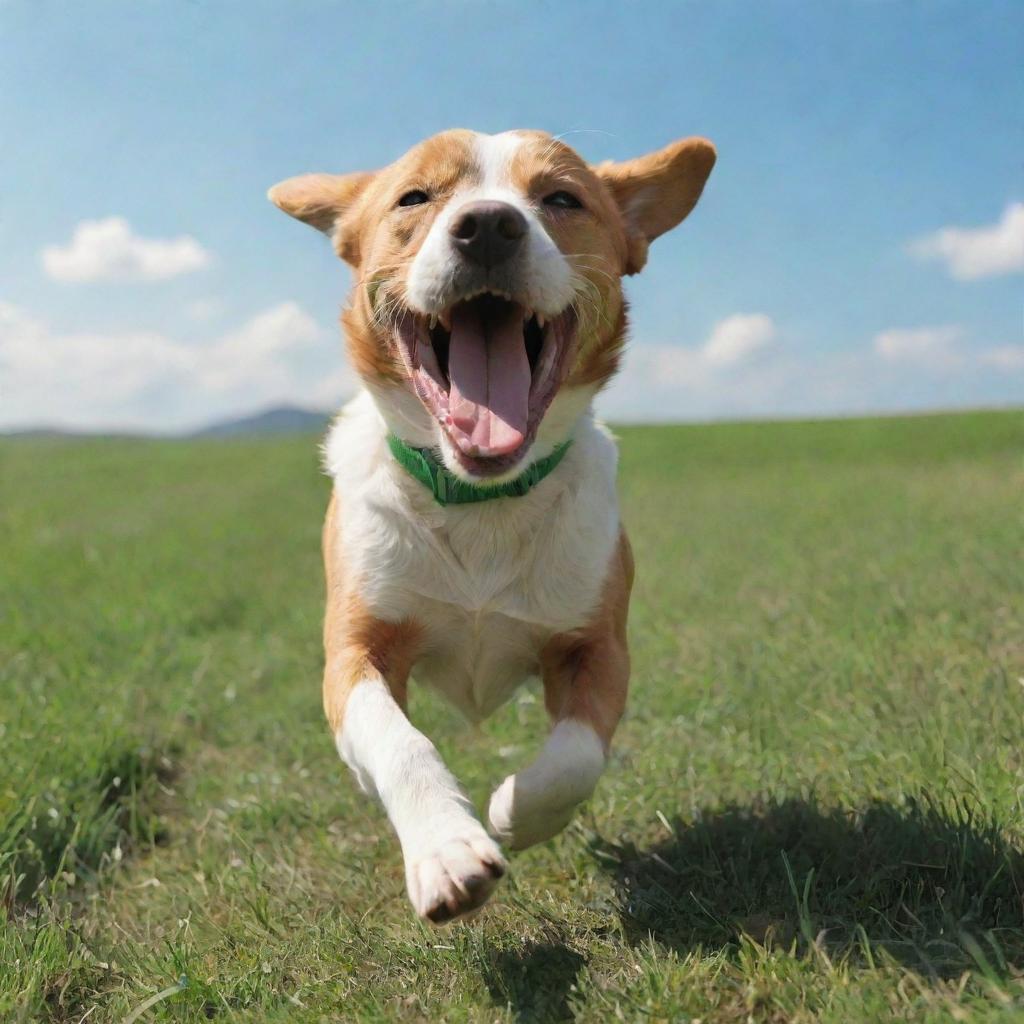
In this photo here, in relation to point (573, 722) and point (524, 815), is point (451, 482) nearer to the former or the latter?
point (573, 722)

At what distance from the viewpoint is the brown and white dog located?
343cm

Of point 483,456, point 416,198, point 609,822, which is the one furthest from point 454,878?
point 416,198

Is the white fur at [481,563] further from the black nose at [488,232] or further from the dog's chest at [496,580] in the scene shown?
the black nose at [488,232]

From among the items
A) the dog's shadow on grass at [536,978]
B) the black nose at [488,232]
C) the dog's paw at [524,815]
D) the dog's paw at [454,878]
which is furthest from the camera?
the black nose at [488,232]

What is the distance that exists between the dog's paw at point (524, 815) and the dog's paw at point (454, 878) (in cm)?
40

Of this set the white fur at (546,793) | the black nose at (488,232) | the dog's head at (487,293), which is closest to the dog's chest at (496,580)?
the dog's head at (487,293)

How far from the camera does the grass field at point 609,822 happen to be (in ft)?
9.21

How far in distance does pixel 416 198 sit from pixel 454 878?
7.48 ft

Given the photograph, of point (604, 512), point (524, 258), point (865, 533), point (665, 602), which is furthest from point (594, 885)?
point (865, 533)

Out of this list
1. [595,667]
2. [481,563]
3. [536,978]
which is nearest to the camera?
[536,978]

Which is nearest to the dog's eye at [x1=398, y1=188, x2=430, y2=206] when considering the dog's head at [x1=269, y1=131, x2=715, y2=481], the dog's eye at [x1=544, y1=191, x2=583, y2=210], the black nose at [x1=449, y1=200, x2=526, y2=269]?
the dog's head at [x1=269, y1=131, x2=715, y2=481]

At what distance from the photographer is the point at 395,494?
388cm

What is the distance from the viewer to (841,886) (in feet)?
10.2

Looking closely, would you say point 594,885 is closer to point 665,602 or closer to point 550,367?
point 550,367
